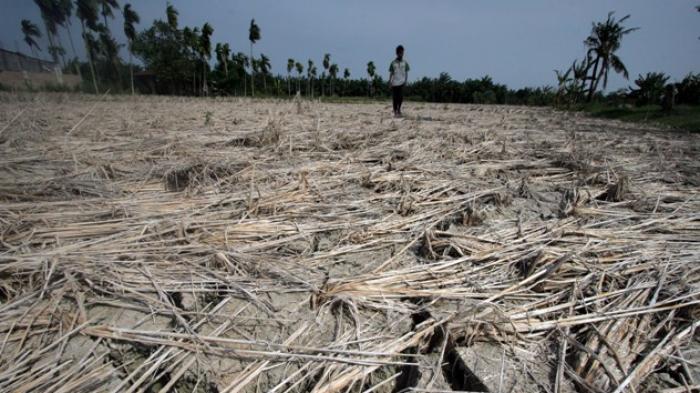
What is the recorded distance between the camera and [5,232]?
4.49 feet

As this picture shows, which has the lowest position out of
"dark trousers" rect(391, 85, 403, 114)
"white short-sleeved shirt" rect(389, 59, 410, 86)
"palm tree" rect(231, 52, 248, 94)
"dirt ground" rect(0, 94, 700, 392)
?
"dirt ground" rect(0, 94, 700, 392)

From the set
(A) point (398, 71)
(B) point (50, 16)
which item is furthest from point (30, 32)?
(A) point (398, 71)

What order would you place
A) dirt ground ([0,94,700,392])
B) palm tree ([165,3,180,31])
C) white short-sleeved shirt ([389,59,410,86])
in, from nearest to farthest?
dirt ground ([0,94,700,392]), white short-sleeved shirt ([389,59,410,86]), palm tree ([165,3,180,31])

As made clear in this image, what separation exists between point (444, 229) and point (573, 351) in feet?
2.54

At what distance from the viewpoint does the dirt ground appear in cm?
88

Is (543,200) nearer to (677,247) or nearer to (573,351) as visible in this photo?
(677,247)

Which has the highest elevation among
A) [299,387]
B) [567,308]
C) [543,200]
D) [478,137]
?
[478,137]

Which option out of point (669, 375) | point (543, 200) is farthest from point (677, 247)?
point (669, 375)

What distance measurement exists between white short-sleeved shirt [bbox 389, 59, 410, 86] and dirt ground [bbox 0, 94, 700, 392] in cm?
622

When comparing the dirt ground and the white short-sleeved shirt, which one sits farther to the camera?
the white short-sleeved shirt

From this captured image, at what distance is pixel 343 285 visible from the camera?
1155 mm

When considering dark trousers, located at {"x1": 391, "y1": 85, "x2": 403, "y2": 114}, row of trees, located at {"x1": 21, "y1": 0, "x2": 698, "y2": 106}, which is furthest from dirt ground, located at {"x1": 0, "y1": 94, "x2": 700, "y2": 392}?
row of trees, located at {"x1": 21, "y1": 0, "x2": 698, "y2": 106}

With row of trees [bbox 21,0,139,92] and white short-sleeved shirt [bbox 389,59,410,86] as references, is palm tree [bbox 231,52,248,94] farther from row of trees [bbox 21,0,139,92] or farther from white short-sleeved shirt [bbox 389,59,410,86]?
white short-sleeved shirt [bbox 389,59,410,86]

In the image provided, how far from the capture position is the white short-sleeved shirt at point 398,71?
25.7 feet
